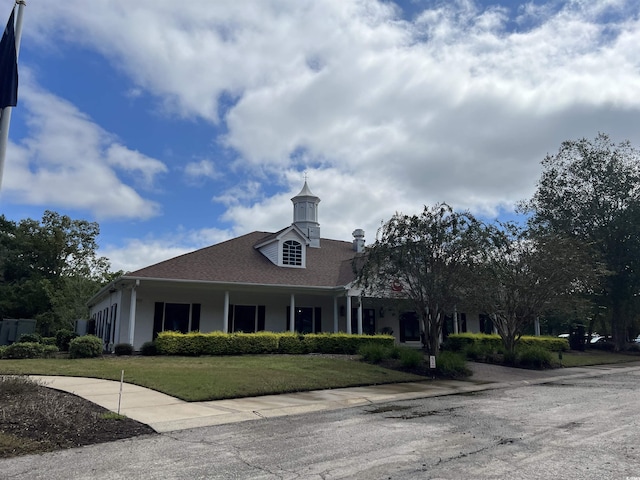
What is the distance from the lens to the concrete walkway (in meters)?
A: 8.71

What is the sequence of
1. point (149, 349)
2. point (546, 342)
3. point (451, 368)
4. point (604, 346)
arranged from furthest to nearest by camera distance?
1. point (604, 346)
2. point (546, 342)
3. point (149, 349)
4. point (451, 368)

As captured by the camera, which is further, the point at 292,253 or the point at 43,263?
the point at 43,263

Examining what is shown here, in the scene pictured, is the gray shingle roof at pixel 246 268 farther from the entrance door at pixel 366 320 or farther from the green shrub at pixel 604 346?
the green shrub at pixel 604 346

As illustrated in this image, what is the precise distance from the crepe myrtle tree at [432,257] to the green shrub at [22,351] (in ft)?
42.6

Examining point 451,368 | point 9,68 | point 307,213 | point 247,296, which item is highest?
point 307,213

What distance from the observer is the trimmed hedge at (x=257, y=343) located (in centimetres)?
1973

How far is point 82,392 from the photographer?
10.6 m

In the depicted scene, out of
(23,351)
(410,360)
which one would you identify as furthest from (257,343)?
(23,351)

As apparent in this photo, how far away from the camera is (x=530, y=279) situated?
67.3 ft

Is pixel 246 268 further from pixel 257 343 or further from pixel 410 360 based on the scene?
pixel 410 360

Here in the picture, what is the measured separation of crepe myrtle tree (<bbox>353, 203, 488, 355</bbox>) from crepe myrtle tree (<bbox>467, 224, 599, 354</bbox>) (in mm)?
2540

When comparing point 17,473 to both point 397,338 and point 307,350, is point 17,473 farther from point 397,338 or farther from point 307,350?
point 397,338

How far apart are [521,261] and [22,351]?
19752 mm

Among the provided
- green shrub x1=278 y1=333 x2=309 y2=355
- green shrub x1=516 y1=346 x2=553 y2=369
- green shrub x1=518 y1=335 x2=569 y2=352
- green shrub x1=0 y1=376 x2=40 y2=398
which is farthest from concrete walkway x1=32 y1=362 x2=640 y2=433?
green shrub x1=518 y1=335 x2=569 y2=352
